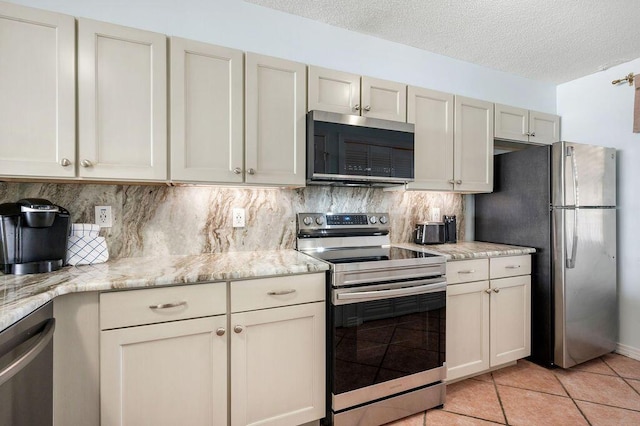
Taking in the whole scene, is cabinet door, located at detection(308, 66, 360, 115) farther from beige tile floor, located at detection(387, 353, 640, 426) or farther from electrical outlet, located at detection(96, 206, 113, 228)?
beige tile floor, located at detection(387, 353, 640, 426)

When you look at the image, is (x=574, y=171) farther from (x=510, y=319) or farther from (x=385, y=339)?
(x=385, y=339)

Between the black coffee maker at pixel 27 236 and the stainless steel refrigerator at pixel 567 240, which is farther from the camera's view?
the stainless steel refrigerator at pixel 567 240

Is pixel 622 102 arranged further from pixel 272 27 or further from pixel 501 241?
pixel 272 27

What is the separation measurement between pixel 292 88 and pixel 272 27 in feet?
1.81

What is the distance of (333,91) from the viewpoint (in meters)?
2.01

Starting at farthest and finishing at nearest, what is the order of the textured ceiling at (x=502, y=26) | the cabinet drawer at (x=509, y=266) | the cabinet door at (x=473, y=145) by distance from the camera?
the cabinet door at (x=473, y=145) → the cabinet drawer at (x=509, y=266) → the textured ceiling at (x=502, y=26)

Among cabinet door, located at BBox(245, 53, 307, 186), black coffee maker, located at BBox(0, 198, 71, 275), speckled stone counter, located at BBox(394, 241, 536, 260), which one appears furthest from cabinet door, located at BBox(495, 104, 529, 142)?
black coffee maker, located at BBox(0, 198, 71, 275)

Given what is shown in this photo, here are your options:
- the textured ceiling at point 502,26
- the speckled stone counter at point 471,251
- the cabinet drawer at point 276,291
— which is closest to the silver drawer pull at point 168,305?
the cabinet drawer at point 276,291

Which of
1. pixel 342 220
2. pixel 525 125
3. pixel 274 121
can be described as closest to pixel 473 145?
pixel 525 125

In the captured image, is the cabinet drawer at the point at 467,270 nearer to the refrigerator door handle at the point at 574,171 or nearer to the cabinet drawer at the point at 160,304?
the refrigerator door handle at the point at 574,171

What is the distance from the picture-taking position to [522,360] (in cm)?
251

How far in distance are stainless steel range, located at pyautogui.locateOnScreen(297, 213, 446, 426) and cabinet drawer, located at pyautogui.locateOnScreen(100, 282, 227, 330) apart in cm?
59

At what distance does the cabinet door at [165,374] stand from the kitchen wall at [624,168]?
128 inches

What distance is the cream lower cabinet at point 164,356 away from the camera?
4.21 feet
